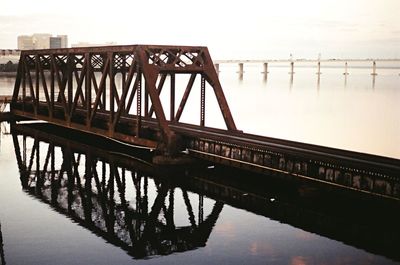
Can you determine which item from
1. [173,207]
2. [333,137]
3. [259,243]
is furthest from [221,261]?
[333,137]

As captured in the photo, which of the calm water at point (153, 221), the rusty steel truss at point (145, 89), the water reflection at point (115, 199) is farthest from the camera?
the rusty steel truss at point (145, 89)

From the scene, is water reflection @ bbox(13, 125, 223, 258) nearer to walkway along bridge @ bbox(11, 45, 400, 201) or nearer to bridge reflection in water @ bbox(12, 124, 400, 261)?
bridge reflection in water @ bbox(12, 124, 400, 261)

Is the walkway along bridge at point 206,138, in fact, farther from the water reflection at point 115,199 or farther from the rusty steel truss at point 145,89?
the water reflection at point 115,199

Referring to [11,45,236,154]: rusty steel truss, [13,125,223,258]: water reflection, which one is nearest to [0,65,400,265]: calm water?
[13,125,223,258]: water reflection

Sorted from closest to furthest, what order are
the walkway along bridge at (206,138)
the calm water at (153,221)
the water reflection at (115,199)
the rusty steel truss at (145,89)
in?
1. the calm water at (153,221)
2. the water reflection at (115,199)
3. the walkway along bridge at (206,138)
4. the rusty steel truss at (145,89)

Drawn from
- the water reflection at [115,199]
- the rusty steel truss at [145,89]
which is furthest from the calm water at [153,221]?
the rusty steel truss at [145,89]

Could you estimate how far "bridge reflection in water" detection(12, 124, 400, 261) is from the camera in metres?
19.6

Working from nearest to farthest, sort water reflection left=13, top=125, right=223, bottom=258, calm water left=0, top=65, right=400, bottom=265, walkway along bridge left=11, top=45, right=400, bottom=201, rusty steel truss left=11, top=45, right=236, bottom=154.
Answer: calm water left=0, top=65, right=400, bottom=265, water reflection left=13, top=125, right=223, bottom=258, walkway along bridge left=11, top=45, right=400, bottom=201, rusty steel truss left=11, top=45, right=236, bottom=154

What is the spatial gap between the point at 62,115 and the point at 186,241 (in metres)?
33.4

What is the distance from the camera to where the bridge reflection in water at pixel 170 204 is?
19586 mm

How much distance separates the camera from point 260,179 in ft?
95.2

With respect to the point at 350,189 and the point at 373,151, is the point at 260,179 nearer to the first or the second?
the point at 350,189

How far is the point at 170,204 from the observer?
24438 mm

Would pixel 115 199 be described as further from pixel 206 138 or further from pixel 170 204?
pixel 206 138
